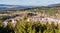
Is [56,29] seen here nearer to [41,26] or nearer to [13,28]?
[41,26]

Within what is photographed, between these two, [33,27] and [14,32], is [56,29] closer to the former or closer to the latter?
[33,27]

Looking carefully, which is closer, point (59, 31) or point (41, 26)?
point (59, 31)

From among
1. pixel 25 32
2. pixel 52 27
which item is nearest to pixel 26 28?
pixel 25 32

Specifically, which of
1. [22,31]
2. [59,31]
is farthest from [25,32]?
[59,31]

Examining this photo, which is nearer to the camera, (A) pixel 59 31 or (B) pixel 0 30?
(A) pixel 59 31

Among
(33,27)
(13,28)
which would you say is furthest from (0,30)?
(33,27)

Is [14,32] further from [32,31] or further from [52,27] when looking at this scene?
[52,27]

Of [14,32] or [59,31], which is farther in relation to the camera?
[14,32]
